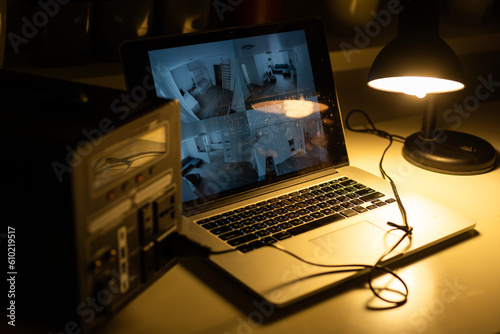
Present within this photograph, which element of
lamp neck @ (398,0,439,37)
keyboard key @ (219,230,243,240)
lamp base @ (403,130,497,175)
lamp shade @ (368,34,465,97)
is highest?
lamp neck @ (398,0,439,37)

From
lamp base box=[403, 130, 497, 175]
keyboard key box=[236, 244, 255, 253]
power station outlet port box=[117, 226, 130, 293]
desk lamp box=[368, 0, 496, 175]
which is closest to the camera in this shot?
power station outlet port box=[117, 226, 130, 293]

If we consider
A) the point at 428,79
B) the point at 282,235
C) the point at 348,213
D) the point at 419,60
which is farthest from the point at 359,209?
the point at 428,79

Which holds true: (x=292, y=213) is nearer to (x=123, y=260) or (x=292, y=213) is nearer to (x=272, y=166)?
(x=272, y=166)

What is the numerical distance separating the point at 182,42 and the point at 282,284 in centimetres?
42

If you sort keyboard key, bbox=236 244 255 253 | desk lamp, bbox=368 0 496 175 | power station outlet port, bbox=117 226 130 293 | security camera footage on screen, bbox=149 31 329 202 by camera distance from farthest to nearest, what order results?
1. desk lamp, bbox=368 0 496 175
2. security camera footage on screen, bbox=149 31 329 202
3. keyboard key, bbox=236 244 255 253
4. power station outlet port, bbox=117 226 130 293

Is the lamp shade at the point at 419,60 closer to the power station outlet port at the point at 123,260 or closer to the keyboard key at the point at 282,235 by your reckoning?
the keyboard key at the point at 282,235

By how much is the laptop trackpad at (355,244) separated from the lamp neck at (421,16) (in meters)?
0.39

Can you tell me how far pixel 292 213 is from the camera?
84 centimetres

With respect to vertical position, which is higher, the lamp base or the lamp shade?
the lamp shade

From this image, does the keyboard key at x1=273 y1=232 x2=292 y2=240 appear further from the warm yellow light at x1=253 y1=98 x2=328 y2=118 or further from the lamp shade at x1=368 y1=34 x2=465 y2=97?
the lamp shade at x1=368 y1=34 x2=465 y2=97

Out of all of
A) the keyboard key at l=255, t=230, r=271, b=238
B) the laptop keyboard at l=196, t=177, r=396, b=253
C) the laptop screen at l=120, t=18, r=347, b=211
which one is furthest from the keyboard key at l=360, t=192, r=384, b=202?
the keyboard key at l=255, t=230, r=271, b=238

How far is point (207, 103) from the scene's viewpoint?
2.84 ft

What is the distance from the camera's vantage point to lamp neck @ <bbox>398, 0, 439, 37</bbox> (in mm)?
960

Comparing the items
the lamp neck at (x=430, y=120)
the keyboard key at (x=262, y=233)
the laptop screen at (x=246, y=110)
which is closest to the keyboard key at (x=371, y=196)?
the laptop screen at (x=246, y=110)
